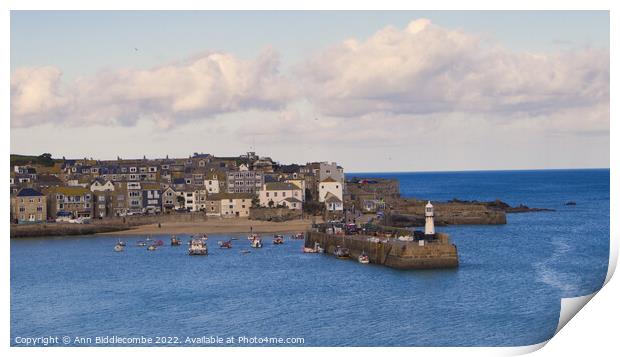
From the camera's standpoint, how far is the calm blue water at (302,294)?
1684 centimetres

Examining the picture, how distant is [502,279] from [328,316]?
586 centimetres

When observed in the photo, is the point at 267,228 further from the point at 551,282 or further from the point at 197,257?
the point at 551,282

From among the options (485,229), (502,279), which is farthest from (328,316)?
(485,229)

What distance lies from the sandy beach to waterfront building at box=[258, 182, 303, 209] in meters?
2.25

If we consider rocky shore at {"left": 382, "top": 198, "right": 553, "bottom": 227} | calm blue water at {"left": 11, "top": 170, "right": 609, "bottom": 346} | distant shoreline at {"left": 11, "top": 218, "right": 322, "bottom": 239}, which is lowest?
calm blue water at {"left": 11, "top": 170, "right": 609, "bottom": 346}

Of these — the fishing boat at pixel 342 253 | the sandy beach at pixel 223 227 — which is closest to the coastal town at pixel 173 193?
the sandy beach at pixel 223 227

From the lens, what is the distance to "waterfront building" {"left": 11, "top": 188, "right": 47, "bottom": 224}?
40094mm

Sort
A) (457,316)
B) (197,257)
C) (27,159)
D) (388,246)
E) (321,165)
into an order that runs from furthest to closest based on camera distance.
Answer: (27,159)
(321,165)
(197,257)
(388,246)
(457,316)

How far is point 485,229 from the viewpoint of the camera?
3747cm

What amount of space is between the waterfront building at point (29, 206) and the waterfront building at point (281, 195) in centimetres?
911

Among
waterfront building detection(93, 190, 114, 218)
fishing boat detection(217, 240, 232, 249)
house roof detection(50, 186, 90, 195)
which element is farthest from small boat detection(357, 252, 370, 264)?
house roof detection(50, 186, 90, 195)

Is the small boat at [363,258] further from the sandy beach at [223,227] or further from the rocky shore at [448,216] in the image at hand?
the rocky shore at [448,216]

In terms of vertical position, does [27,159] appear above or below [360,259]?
above

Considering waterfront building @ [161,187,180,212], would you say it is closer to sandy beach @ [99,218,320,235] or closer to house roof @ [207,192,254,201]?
house roof @ [207,192,254,201]
